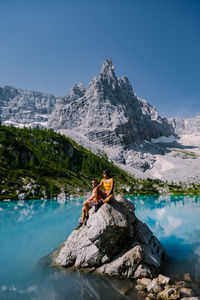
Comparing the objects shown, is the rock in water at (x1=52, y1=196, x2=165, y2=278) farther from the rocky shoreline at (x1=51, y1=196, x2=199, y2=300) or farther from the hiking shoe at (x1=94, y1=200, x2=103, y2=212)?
the hiking shoe at (x1=94, y1=200, x2=103, y2=212)

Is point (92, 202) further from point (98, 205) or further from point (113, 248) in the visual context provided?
point (113, 248)

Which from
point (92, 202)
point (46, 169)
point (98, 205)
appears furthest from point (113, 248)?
point (46, 169)

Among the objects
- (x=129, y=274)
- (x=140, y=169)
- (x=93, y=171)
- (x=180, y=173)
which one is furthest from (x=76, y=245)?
(x=140, y=169)

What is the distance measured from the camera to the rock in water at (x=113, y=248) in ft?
45.3

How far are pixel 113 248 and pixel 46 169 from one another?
350 ft

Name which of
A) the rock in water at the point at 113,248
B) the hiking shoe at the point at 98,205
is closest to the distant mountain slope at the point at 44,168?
the rock in water at the point at 113,248

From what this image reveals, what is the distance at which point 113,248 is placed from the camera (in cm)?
1497

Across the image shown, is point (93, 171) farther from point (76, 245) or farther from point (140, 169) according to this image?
point (76, 245)

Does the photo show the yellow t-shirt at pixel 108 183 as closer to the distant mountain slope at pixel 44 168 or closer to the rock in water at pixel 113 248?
the rock in water at pixel 113 248

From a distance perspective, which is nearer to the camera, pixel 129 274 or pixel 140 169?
pixel 129 274

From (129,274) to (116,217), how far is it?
400 cm

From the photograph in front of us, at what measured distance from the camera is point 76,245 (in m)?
16.4

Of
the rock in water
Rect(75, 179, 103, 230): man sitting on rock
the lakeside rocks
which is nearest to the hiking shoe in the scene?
Rect(75, 179, 103, 230): man sitting on rock

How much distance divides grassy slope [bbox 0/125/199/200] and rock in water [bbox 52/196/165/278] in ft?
232
